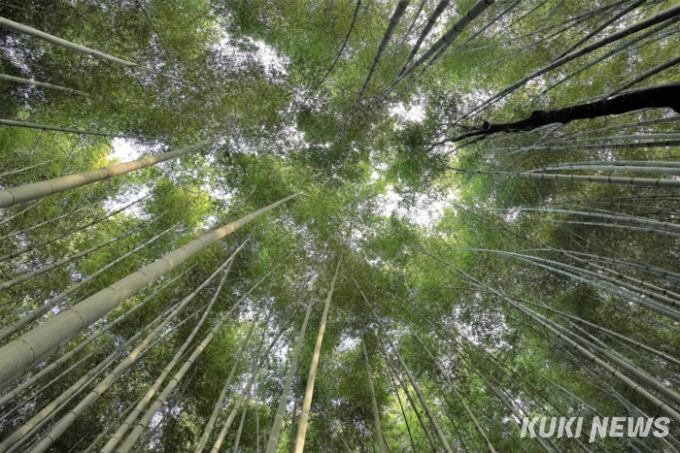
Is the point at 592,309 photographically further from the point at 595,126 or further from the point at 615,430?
the point at 595,126

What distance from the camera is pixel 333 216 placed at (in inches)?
204

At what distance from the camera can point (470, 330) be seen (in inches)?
195

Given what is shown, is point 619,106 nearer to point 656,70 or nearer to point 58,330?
point 656,70

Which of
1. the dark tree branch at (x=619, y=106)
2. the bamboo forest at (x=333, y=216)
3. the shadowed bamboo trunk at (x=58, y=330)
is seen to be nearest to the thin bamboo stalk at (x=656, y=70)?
the dark tree branch at (x=619, y=106)

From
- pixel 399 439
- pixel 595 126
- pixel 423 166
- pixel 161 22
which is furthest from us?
pixel 399 439

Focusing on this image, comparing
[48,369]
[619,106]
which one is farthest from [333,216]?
[619,106]

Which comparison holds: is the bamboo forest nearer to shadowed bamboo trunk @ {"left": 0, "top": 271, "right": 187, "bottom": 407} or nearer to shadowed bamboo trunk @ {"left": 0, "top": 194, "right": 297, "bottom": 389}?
shadowed bamboo trunk @ {"left": 0, "top": 271, "right": 187, "bottom": 407}

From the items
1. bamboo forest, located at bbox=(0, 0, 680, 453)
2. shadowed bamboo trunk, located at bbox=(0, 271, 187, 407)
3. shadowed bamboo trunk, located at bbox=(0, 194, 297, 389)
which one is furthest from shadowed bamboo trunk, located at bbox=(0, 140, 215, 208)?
bamboo forest, located at bbox=(0, 0, 680, 453)

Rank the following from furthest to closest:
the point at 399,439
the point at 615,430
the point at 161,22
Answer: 1. the point at 399,439
2. the point at 161,22
3. the point at 615,430

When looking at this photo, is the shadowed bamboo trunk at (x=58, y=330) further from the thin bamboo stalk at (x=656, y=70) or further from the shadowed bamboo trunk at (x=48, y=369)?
the thin bamboo stalk at (x=656, y=70)

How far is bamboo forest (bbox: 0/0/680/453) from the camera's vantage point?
3.96m

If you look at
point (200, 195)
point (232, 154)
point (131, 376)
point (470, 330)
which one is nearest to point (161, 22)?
point (232, 154)

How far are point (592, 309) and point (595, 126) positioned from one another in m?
2.24

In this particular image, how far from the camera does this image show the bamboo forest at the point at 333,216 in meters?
3.96
